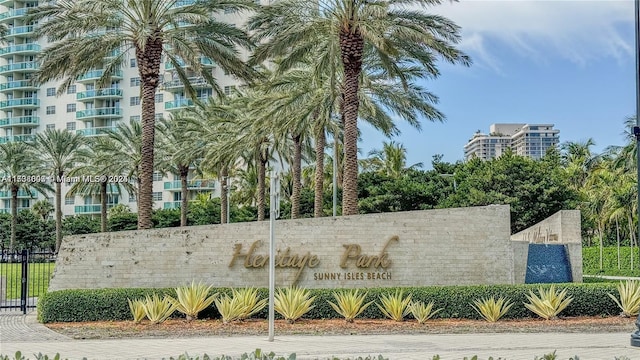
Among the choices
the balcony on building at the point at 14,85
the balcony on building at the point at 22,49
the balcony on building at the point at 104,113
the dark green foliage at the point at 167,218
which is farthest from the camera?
the balcony on building at the point at 22,49

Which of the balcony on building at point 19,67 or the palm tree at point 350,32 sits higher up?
the balcony on building at point 19,67

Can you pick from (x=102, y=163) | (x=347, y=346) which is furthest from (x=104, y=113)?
(x=347, y=346)

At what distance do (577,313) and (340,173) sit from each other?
26.4 metres

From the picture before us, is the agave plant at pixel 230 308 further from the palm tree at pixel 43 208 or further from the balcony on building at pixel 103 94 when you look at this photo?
the balcony on building at pixel 103 94

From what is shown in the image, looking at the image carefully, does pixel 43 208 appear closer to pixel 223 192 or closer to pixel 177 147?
pixel 223 192

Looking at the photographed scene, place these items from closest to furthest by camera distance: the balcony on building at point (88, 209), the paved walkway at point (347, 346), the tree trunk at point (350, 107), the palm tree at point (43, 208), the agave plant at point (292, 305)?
the paved walkway at point (347, 346), the agave plant at point (292, 305), the tree trunk at point (350, 107), the palm tree at point (43, 208), the balcony on building at point (88, 209)

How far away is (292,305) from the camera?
1814 cm

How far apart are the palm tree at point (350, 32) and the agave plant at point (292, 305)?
695cm

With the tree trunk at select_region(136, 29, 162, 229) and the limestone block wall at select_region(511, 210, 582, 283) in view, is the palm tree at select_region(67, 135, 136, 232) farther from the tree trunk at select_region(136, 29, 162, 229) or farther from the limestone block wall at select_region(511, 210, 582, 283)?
the limestone block wall at select_region(511, 210, 582, 283)

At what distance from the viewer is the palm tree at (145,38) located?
80.7 ft

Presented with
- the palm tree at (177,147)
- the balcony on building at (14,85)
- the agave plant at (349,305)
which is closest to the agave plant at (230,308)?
the agave plant at (349,305)

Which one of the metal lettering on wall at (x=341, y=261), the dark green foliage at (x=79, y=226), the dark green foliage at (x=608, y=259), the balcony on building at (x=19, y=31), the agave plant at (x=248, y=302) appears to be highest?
Answer: the balcony on building at (x=19, y=31)

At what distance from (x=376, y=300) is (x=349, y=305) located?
1269 millimetres

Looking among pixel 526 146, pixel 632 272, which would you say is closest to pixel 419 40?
pixel 632 272
